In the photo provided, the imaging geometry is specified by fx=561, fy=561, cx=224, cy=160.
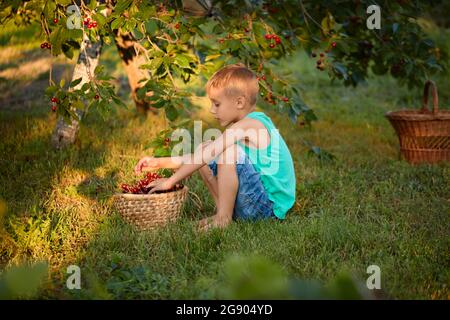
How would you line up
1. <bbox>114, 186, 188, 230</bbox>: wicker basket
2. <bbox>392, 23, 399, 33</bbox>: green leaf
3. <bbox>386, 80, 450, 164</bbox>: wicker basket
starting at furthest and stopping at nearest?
<bbox>386, 80, 450, 164</bbox>: wicker basket < <bbox>392, 23, 399, 33</bbox>: green leaf < <bbox>114, 186, 188, 230</bbox>: wicker basket

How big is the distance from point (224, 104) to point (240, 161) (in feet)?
1.05

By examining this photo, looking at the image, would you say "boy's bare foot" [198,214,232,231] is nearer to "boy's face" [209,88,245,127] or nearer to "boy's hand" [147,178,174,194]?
"boy's hand" [147,178,174,194]

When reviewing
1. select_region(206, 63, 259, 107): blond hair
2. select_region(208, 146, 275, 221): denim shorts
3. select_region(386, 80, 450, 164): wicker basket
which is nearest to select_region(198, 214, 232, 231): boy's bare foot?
select_region(208, 146, 275, 221): denim shorts

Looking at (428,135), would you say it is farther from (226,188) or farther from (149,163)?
(149,163)

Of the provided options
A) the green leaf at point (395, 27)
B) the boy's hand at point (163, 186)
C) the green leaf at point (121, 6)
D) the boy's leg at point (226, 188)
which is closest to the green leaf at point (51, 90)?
the green leaf at point (121, 6)

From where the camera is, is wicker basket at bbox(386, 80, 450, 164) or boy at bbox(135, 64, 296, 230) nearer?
boy at bbox(135, 64, 296, 230)

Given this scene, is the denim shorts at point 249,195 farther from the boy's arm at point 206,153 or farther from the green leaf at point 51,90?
the green leaf at point 51,90

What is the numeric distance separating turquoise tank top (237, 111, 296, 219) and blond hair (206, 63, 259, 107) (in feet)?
0.45

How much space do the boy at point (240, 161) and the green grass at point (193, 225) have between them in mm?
131

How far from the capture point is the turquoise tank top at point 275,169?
296 cm

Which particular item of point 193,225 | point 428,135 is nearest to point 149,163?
point 193,225

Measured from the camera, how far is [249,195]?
293 centimetres

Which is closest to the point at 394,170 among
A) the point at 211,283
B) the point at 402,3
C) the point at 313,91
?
the point at 402,3

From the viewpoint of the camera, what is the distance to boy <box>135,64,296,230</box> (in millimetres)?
2859
